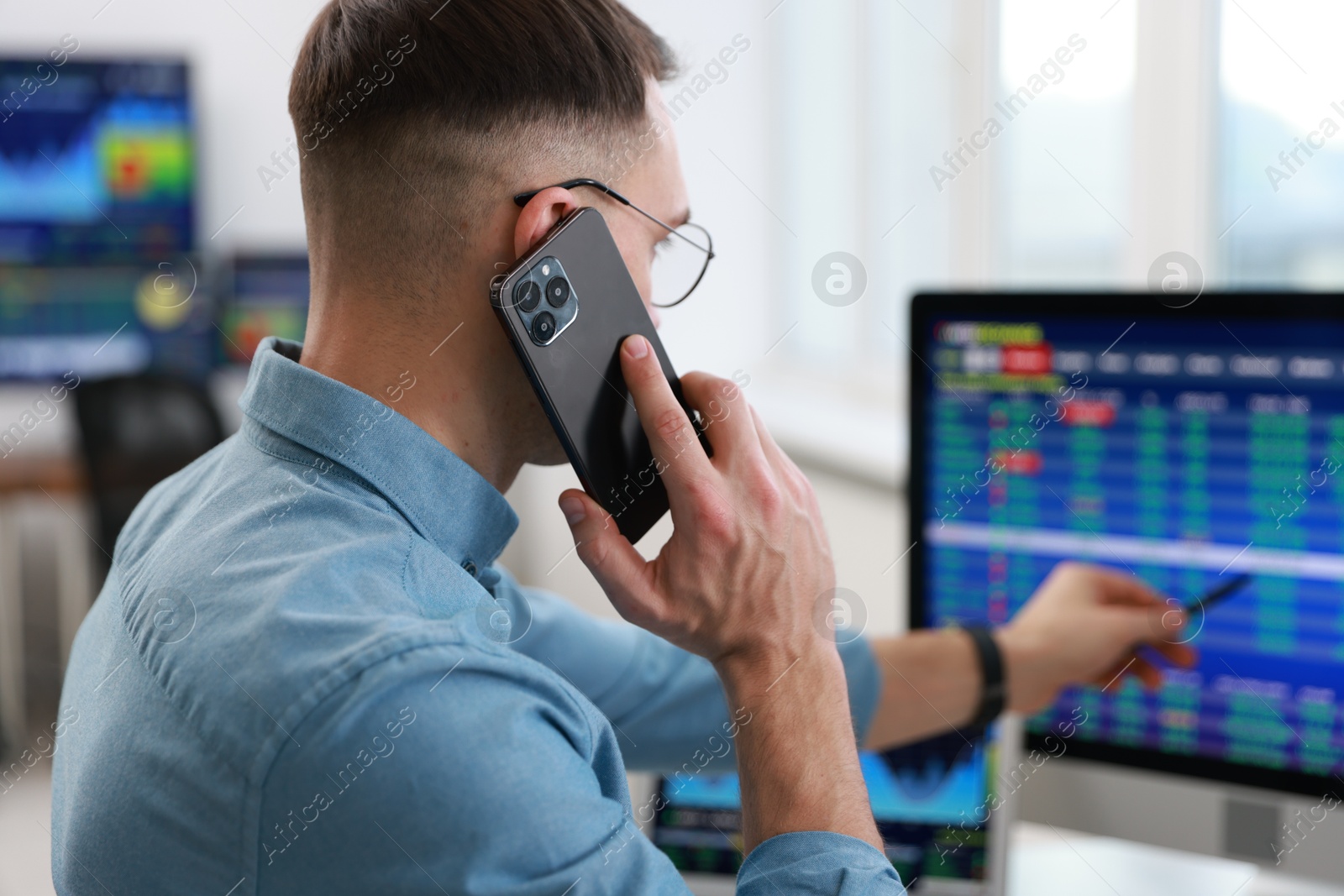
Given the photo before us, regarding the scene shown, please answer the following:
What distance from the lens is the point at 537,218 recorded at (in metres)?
0.70

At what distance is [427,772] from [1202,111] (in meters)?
1.72

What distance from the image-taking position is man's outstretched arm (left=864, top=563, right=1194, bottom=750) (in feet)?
3.04

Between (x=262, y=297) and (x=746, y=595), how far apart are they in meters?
3.08

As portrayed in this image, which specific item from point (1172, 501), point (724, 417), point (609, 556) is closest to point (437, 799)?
point (609, 556)

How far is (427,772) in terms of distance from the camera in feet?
1.69

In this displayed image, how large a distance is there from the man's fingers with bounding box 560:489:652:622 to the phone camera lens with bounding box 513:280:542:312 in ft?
0.41

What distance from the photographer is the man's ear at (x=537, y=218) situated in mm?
701

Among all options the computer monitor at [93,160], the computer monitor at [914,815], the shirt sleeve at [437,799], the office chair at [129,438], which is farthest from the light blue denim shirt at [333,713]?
the computer monitor at [93,160]

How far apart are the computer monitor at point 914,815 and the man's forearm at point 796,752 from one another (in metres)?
0.23

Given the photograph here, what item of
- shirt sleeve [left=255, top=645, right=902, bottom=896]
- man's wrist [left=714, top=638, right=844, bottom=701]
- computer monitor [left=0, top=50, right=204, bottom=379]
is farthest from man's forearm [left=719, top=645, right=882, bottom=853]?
computer monitor [left=0, top=50, right=204, bottom=379]

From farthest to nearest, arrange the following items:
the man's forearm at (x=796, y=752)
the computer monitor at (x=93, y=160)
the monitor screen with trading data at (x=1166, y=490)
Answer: the computer monitor at (x=93, y=160), the monitor screen with trading data at (x=1166, y=490), the man's forearm at (x=796, y=752)

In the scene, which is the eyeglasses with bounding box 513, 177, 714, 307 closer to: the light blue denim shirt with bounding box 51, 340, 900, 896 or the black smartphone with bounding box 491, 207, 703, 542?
the black smartphone with bounding box 491, 207, 703, 542

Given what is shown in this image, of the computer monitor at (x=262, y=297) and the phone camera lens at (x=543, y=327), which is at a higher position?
the phone camera lens at (x=543, y=327)

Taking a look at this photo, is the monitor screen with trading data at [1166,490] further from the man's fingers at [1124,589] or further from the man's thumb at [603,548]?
the man's thumb at [603,548]
